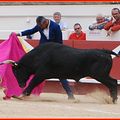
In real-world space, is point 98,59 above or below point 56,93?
above

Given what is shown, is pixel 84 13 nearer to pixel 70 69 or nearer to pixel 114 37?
pixel 114 37

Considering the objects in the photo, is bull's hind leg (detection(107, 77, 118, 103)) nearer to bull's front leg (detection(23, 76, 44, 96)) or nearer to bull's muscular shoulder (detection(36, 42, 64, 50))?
bull's muscular shoulder (detection(36, 42, 64, 50))

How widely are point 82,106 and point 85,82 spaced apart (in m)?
2.62

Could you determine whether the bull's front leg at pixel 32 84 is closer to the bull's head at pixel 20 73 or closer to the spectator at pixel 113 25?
the bull's head at pixel 20 73

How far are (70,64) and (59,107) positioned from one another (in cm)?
106

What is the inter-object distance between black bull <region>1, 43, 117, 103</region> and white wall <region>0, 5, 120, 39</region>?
7104 mm

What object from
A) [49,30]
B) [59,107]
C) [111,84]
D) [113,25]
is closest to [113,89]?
[111,84]

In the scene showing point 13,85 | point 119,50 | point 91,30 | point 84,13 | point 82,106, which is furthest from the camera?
point 84,13

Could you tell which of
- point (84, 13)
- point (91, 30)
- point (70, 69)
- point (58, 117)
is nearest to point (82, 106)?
point (70, 69)

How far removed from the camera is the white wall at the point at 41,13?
1800cm

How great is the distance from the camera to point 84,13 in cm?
1816

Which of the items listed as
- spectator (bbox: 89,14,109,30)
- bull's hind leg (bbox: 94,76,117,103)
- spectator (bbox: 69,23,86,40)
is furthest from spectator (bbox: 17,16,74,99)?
spectator (bbox: 89,14,109,30)

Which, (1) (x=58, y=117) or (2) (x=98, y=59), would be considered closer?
(1) (x=58, y=117)

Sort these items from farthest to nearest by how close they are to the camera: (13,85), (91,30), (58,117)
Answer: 1. (91,30)
2. (13,85)
3. (58,117)
